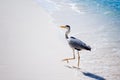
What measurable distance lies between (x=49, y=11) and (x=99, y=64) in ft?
22.5

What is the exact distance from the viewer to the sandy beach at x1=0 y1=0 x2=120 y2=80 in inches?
438

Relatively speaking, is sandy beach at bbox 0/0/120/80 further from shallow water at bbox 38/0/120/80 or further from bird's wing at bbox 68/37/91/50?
bird's wing at bbox 68/37/91/50

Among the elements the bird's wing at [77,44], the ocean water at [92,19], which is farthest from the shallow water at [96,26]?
the bird's wing at [77,44]

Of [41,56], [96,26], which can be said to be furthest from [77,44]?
[96,26]

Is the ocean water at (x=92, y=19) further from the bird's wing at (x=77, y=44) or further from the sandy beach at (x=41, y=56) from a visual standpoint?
the bird's wing at (x=77, y=44)

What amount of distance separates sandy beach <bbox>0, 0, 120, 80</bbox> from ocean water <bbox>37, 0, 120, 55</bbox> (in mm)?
595

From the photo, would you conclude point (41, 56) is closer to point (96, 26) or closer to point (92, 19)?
point (96, 26)

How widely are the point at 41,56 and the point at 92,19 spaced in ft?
18.3

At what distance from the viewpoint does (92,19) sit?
17.2m

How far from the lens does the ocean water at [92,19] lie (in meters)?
14.2

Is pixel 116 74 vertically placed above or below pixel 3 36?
below

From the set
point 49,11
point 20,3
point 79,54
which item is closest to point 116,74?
point 79,54

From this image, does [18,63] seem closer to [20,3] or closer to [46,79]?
[46,79]

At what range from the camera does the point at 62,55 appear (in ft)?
41.5
